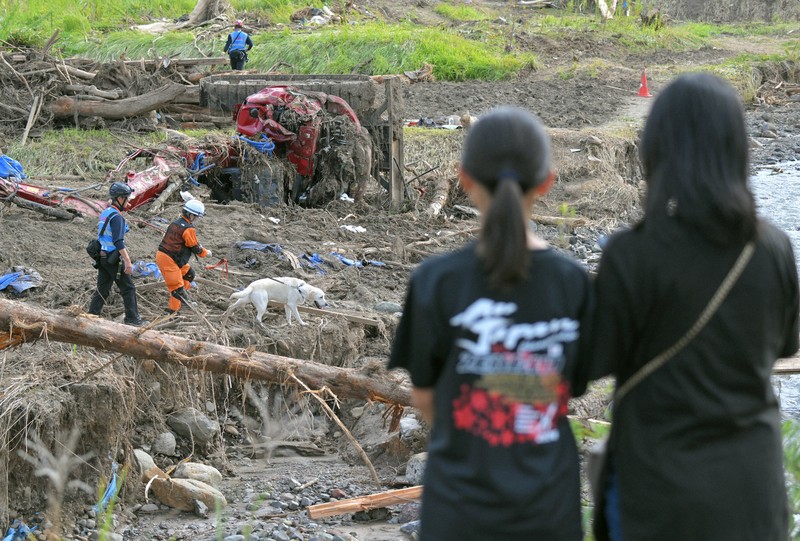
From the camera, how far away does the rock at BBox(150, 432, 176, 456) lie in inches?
303

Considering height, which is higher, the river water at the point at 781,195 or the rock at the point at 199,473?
the river water at the point at 781,195

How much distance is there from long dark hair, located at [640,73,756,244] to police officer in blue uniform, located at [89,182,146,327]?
6.30m

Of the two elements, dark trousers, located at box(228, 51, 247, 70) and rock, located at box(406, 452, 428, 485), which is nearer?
rock, located at box(406, 452, 428, 485)

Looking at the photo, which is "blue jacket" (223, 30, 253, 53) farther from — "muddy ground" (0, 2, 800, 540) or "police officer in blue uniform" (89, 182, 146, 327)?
"police officer in blue uniform" (89, 182, 146, 327)

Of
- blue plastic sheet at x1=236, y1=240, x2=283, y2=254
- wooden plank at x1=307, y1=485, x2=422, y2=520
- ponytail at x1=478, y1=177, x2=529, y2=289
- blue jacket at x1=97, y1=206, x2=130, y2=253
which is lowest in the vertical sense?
wooden plank at x1=307, y1=485, x2=422, y2=520

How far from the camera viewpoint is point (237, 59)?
806 inches

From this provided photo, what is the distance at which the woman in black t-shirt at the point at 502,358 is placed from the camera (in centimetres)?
222

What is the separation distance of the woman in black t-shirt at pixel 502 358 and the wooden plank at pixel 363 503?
4185mm

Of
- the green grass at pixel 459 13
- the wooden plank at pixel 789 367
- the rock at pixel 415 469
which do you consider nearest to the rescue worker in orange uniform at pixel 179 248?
the rock at pixel 415 469

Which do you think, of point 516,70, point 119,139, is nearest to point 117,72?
point 119,139

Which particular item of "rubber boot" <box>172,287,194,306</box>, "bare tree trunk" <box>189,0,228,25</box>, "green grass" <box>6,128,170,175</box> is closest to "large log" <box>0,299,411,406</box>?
"rubber boot" <box>172,287,194,306</box>

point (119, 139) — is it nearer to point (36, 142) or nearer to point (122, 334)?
point (36, 142)

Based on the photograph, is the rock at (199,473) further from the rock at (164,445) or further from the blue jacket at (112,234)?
the blue jacket at (112,234)

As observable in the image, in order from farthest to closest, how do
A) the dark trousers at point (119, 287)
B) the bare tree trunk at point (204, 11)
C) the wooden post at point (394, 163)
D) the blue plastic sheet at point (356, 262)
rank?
the bare tree trunk at point (204, 11)
the wooden post at point (394, 163)
the blue plastic sheet at point (356, 262)
the dark trousers at point (119, 287)
